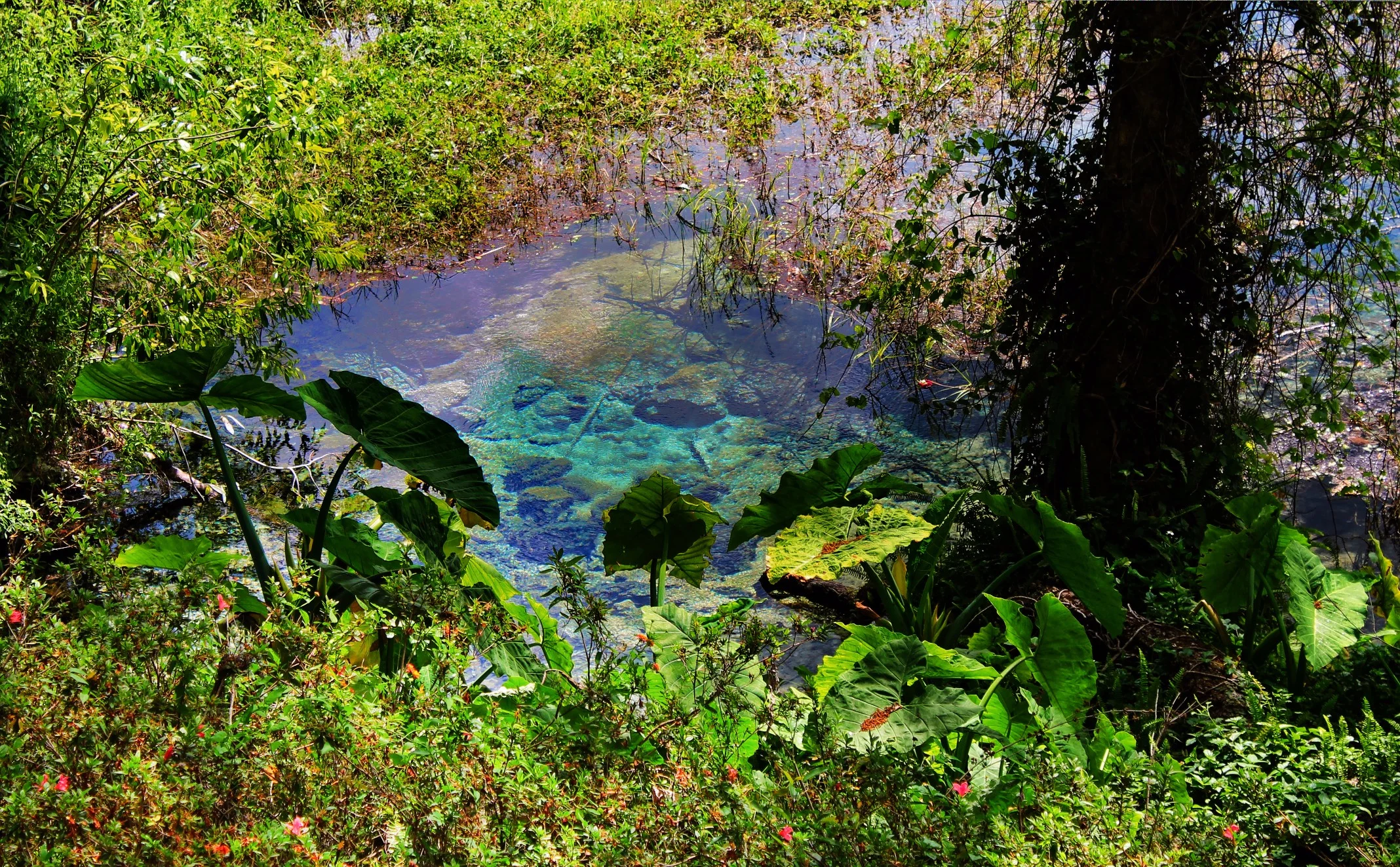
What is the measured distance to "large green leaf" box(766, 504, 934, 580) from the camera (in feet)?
9.41

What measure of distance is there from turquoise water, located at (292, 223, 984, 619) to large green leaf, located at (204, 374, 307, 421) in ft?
4.10

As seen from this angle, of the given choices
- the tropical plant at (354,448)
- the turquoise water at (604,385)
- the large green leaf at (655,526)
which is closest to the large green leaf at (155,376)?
the tropical plant at (354,448)

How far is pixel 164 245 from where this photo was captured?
3715mm

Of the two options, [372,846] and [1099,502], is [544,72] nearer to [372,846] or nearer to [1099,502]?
[1099,502]

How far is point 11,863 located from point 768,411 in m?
3.61

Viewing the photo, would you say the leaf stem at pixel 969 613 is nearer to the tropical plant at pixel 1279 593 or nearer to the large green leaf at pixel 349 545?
the tropical plant at pixel 1279 593

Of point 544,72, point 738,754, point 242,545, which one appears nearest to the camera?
point 738,754

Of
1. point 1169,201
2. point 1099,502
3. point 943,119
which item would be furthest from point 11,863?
point 943,119

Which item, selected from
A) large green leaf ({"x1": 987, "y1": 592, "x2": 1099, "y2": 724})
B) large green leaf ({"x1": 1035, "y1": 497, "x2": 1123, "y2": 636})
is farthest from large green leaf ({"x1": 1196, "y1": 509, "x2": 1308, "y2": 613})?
large green leaf ({"x1": 987, "y1": 592, "x2": 1099, "y2": 724})

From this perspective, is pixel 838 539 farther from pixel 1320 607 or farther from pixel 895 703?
pixel 1320 607

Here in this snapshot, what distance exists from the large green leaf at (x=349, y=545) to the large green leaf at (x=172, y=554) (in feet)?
0.86

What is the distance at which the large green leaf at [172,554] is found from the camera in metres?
2.56

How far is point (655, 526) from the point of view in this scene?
295 cm

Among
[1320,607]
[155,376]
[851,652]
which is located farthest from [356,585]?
[1320,607]
